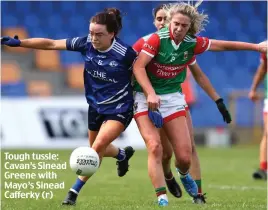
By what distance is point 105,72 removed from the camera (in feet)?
27.9

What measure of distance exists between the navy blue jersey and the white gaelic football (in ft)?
2.15

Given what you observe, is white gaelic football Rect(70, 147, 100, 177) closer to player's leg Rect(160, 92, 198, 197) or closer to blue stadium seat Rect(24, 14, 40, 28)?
player's leg Rect(160, 92, 198, 197)

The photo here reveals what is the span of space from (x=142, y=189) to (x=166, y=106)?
2733 mm

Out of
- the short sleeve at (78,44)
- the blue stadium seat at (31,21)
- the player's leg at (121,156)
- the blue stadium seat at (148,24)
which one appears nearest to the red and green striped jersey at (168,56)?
the short sleeve at (78,44)

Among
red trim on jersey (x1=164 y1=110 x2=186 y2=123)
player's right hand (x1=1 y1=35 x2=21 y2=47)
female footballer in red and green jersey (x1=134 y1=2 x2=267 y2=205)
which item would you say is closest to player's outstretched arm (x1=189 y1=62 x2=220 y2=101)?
female footballer in red and green jersey (x1=134 y1=2 x2=267 y2=205)

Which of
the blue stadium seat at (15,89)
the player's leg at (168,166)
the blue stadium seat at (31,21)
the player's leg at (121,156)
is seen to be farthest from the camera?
the blue stadium seat at (31,21)

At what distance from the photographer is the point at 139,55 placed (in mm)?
8375

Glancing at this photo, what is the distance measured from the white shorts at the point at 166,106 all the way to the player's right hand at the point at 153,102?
0.29 meters

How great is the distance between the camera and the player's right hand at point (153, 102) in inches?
321

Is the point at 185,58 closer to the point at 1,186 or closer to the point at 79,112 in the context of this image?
the point at 1,186

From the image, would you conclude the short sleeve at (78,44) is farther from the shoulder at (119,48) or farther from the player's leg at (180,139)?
the player's leg at (180,139)

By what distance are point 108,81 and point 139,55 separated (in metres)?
0.47

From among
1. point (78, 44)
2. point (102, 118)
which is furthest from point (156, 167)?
point (78, 44)

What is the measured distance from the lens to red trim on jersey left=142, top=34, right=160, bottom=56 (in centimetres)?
834
